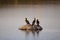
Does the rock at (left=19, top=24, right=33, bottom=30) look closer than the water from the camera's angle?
No

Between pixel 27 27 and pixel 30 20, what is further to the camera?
pixel 30 20

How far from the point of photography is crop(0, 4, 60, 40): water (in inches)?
65.1

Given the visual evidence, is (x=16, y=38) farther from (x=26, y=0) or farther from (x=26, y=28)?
(x=26, y=0)

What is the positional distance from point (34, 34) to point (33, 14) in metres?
0.56

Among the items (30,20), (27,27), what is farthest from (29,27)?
(30,20)

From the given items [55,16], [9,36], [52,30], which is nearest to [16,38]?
[9,36]

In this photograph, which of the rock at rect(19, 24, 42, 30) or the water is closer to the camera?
the water

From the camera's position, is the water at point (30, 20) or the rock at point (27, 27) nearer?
the water at point (30, 20)

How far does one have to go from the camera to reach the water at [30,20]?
1.65 meters

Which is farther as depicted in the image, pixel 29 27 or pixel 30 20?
pixel 30 20

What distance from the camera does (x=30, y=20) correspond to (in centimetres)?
197

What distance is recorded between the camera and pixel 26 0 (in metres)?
2.97

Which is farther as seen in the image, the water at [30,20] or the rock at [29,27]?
the rock at [29,27]

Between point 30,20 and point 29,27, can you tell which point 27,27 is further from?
point 30,20
